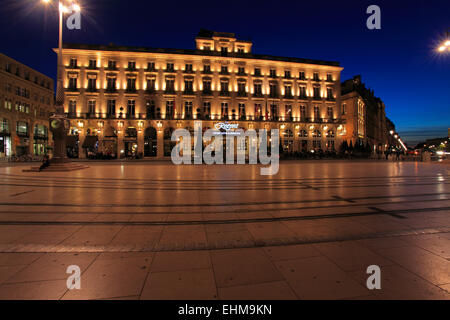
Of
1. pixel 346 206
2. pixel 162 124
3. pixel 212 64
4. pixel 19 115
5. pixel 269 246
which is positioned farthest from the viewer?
pixel 19 115

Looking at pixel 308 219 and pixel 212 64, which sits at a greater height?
pixel 212 64

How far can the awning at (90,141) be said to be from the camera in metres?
33.9

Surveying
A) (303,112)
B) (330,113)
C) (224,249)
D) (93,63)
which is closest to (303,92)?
(303,112)

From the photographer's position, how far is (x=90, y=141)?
34156 millimetres

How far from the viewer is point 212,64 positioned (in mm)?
38250

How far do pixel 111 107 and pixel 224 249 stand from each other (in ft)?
126

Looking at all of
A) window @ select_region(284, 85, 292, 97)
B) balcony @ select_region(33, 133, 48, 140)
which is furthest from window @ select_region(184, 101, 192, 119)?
balcony @ select_region(33, 133, 48, 140)

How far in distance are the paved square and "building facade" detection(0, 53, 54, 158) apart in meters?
46.1

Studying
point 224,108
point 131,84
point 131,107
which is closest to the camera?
point 131,107

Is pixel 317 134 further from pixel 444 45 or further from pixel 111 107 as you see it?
pixel 111 107

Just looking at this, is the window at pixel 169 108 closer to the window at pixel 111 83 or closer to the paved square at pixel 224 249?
the window at pixel 111 83
